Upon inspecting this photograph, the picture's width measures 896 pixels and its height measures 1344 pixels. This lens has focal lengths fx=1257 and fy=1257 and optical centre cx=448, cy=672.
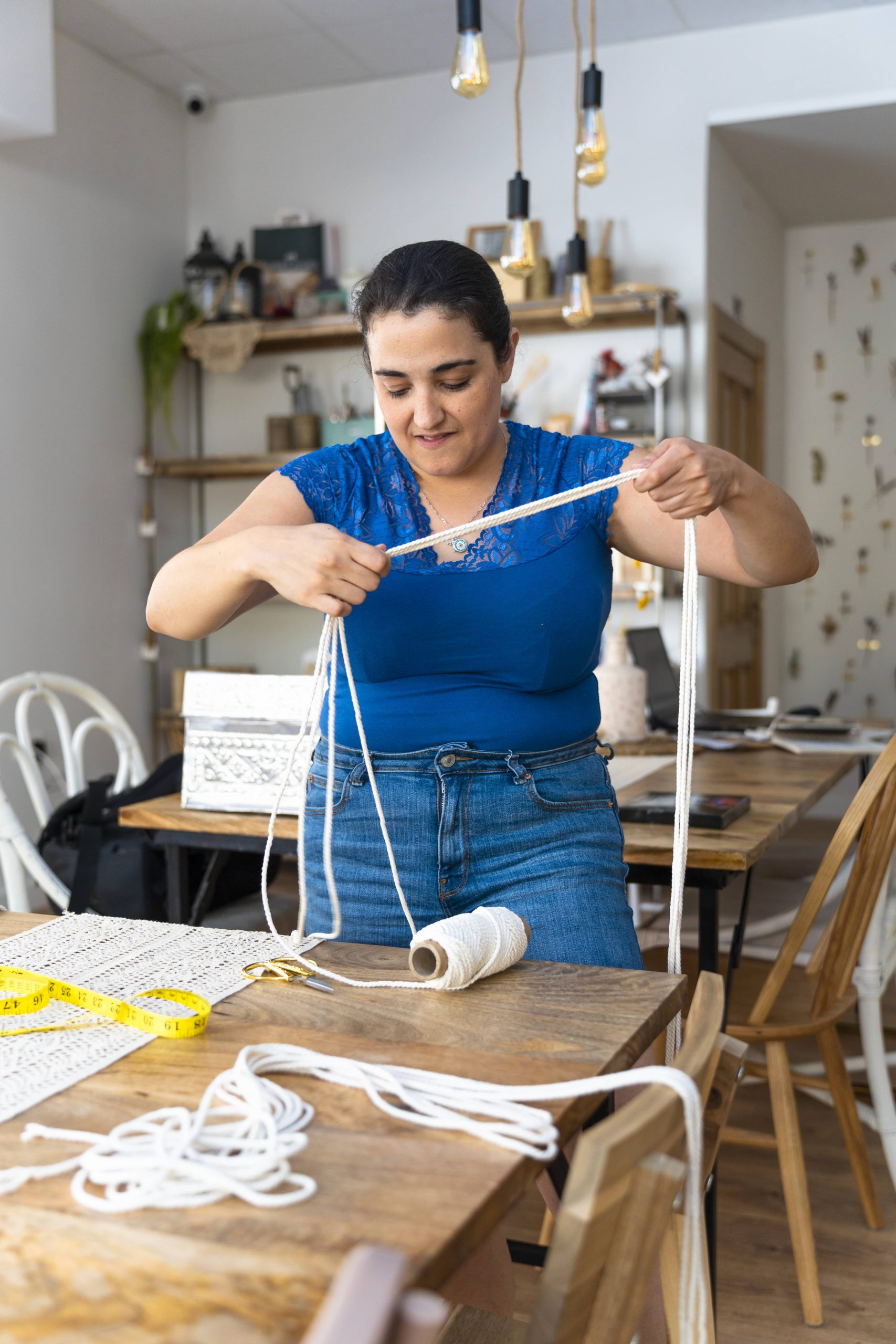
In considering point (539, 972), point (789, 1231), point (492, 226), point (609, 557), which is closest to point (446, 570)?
point (609, 557)

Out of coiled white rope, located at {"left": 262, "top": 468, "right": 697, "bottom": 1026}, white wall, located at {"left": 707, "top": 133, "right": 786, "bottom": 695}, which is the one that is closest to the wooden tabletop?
coiled white rope, located at {"left": 262, "top": 468, "right": 697, "bottom": 1026}

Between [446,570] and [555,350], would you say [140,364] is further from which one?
[446,570]

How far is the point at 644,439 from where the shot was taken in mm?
4504

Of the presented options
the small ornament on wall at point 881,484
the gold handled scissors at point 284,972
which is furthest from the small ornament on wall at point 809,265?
the gold handled scissors at point 284,972

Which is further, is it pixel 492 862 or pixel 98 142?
pixel 98 142

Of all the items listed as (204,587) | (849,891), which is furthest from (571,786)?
(849,891)

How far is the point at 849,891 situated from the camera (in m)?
1.91

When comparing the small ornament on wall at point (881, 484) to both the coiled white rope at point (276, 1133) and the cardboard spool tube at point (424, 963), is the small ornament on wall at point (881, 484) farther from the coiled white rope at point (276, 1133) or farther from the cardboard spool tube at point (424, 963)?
the coiled white rope at point (276, 1133)

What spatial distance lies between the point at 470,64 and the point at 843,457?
4176mm

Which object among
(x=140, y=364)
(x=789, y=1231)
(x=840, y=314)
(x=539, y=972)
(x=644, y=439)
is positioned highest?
(x=840, y=314)

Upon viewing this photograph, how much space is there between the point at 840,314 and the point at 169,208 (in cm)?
321

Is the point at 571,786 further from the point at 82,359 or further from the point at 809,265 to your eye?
the point at 809,265

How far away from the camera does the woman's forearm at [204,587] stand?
126cm

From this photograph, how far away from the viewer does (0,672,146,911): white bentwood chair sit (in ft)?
7.59
